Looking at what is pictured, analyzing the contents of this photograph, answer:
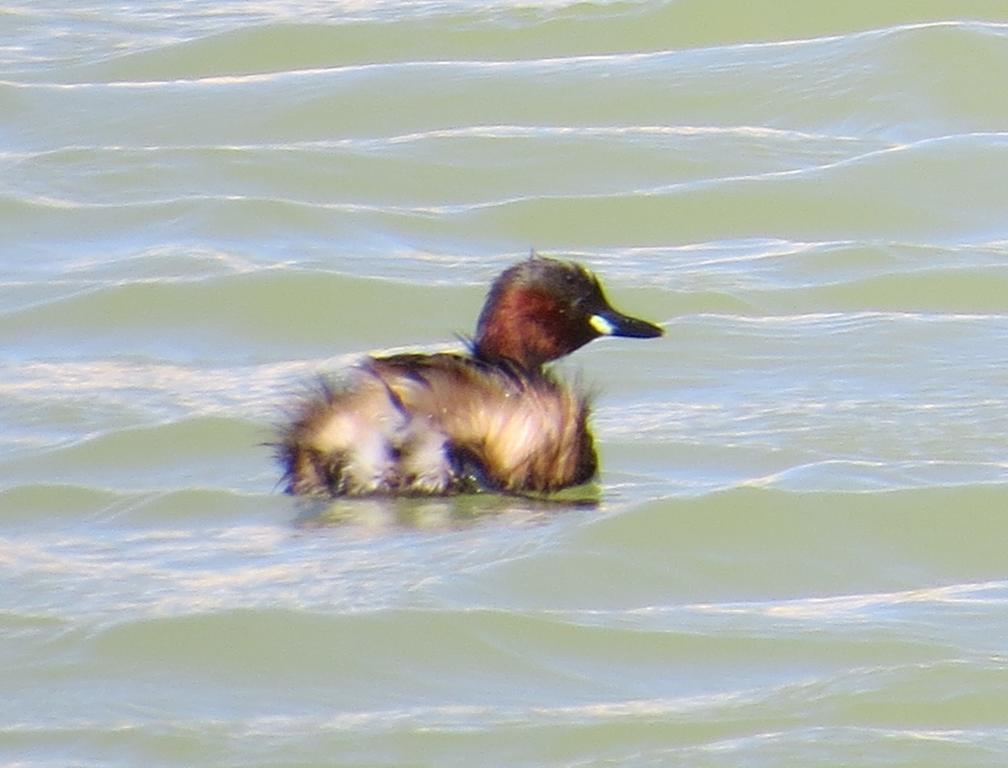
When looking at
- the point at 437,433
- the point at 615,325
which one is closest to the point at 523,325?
the point at 615,325

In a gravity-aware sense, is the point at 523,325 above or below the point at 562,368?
above

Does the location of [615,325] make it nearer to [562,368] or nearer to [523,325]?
[523,325]

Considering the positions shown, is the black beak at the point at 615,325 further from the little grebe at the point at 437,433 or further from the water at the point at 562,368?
the little grebe at the point at 437,433

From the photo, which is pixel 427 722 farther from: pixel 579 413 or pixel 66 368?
pixel 66 368

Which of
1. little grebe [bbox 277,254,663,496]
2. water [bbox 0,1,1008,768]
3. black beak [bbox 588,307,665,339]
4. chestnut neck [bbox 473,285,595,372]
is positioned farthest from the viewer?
black beak [bbox 588,307,665,339]

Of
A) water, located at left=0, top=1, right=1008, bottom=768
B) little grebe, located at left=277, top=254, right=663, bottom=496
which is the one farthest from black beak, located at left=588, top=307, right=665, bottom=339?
little grebe, located at left=277, top=254, right=663, bottom=496

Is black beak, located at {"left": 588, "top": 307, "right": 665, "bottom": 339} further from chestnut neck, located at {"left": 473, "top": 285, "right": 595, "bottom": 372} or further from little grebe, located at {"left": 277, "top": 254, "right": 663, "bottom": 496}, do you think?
little grebe, located at {"left": 277, "top": 254, "right": 663, "bottom": 496}

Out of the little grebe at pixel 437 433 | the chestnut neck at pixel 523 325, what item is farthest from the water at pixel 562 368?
the chestnut neck at pixel 523 325
